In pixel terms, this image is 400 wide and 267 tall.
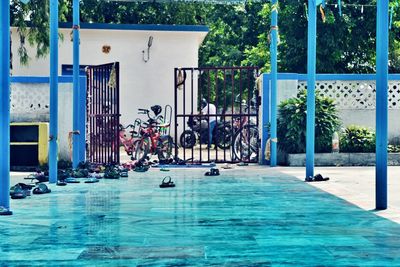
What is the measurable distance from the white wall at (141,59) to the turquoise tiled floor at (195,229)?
11.2 meters

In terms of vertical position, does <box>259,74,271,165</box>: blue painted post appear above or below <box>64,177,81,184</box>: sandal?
above

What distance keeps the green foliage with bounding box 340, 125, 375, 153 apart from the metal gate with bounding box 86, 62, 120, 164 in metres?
4.45

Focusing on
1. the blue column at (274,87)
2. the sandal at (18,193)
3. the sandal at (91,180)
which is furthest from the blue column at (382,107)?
the blue column at (274,87)

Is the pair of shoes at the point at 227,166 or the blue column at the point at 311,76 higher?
the blue column at the point at 311,76

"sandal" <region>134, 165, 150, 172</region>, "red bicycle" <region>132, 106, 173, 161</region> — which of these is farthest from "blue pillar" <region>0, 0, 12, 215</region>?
"red bicycle" <region>132, 106, 173, 161</region>

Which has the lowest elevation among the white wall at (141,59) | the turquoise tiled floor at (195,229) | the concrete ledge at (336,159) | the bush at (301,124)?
the turquoise tiled floor at (195,229)

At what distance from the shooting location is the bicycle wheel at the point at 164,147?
15.1m

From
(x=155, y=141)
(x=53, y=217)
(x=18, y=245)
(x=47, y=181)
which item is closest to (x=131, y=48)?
(x=155, y=141)

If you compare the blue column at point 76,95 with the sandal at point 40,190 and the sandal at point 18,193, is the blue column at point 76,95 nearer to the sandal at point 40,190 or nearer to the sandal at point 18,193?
the sandal at point 40,190

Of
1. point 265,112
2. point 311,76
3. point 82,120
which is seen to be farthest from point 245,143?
point 311,76

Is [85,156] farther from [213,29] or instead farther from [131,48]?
[213,29]

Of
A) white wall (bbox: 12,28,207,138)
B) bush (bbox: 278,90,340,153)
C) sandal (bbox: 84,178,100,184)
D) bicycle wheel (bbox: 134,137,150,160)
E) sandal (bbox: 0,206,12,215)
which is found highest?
white wall (bbox: 12,28,207,138)

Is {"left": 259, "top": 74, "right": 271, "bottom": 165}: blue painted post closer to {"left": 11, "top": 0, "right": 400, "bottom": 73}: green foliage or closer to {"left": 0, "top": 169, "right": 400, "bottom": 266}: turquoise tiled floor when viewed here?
{"left": 11, "top": 0, "right": 400, "bottom": 73}: green foliage

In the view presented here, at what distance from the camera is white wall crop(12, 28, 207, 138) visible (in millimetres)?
20859
